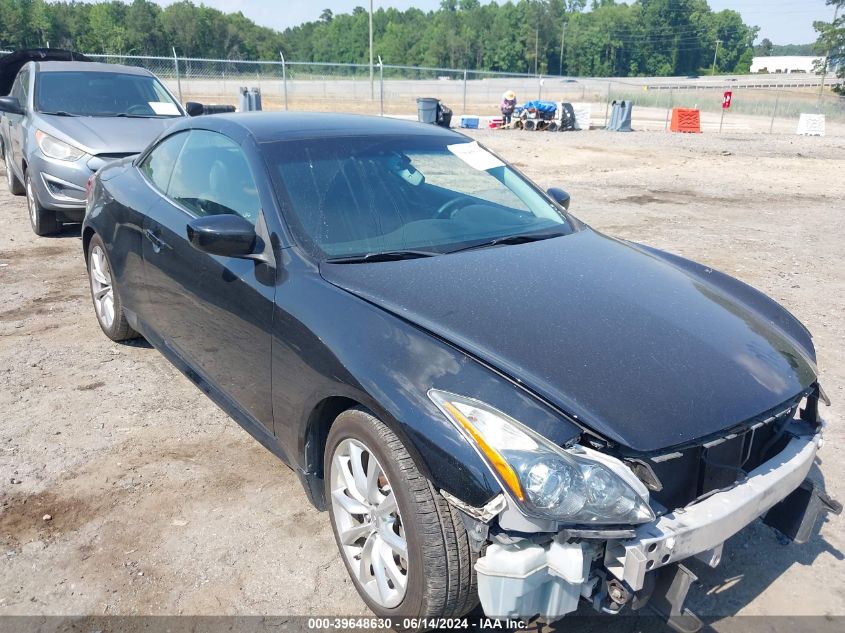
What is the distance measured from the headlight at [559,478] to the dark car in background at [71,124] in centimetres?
638

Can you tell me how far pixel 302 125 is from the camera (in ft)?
Answer: 11.6

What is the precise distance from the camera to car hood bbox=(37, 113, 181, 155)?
709cm

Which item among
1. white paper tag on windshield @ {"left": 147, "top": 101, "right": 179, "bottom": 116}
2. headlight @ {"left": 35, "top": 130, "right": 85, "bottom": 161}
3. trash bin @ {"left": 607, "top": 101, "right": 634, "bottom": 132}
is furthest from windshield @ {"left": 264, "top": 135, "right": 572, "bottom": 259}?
trash bin @ {"left": 607, "top": 101, "right": 634, "bottom": 132}

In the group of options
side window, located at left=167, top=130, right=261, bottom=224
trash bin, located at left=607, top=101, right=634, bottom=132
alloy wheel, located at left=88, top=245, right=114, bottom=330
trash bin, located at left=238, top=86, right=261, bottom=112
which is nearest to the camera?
side window, located at left=167, top=130, right=261, bottom=224

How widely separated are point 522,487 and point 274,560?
4.35ft

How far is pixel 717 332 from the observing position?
2637 millimetres

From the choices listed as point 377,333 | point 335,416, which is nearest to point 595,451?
point 377,333

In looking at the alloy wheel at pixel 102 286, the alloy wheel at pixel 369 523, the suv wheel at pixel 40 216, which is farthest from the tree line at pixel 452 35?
the alloy wheel at pixel 369 523

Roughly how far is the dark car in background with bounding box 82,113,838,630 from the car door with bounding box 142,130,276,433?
0.02 metres

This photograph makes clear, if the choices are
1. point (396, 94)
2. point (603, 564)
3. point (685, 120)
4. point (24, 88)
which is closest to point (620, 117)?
point (685, 120)

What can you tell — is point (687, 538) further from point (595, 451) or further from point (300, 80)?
point (300, 80)

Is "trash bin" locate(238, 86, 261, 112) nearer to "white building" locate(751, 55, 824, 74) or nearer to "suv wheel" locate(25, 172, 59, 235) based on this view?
"suv wheel" locate(25, 172, 59, 235)

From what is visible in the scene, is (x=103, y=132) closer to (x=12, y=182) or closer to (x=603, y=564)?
(x=12, y=182)

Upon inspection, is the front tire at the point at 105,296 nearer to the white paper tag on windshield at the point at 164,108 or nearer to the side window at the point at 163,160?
the side window at the point at 163,160
